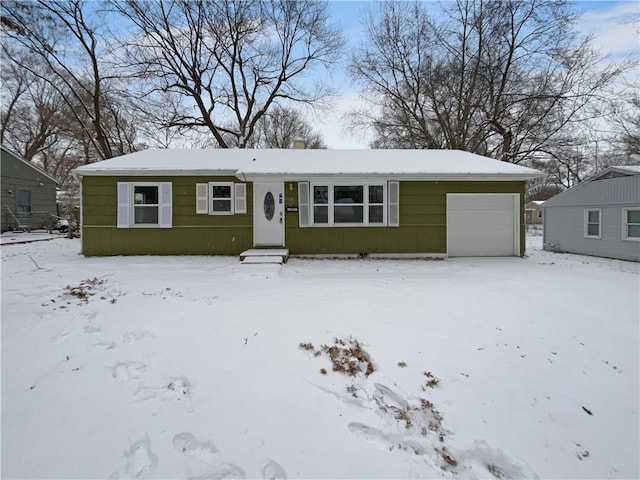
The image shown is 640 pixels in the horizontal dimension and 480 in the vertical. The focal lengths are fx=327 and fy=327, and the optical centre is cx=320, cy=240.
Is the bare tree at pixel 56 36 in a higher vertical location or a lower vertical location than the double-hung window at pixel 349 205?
higher

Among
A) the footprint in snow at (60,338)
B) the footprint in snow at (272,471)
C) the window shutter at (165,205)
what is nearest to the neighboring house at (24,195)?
the window shutter at (165,205)

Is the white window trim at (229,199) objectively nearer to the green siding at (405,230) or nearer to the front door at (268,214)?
the front door at (268,214)

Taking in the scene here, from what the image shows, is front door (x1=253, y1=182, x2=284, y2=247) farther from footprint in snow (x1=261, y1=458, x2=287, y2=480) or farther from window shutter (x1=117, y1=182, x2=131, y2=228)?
footprint in snow (x1=261, y1=458, x2=287, y2=480)

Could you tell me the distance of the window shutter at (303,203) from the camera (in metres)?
9.69

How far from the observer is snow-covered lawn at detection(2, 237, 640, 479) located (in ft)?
7.37

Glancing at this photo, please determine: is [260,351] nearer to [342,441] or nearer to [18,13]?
[342,441]

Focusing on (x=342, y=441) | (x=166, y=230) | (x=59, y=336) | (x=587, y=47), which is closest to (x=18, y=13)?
(x=166, y=230)

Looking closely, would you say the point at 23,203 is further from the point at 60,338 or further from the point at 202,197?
the point at 60,338

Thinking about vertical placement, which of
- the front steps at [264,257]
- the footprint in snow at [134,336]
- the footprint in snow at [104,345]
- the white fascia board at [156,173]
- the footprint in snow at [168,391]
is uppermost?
the white fascia board at [156,173]

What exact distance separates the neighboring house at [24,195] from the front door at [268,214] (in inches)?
611

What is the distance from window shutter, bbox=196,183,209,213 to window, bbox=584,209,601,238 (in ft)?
44.6

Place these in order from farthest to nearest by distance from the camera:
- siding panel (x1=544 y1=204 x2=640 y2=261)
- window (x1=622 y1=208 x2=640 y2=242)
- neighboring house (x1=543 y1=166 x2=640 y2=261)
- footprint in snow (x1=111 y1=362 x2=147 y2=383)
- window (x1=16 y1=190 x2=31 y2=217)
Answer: window (x1=16 y1=190 x2=31 y2=217) < siding panel (x1=544 y1=204 x2=640 y2=261) < neighboring house (x1=543 y1=166 x2=640 y2=261) < window (x1=622 y1=208 x2=640 y2=242) < footprint in snow (x1=111 y1=362 x2=147 y2=383)

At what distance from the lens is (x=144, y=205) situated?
387 inches

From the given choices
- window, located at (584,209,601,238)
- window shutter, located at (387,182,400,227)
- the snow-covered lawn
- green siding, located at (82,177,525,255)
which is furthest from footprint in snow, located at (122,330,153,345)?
window, located at (584,209,601,238)
